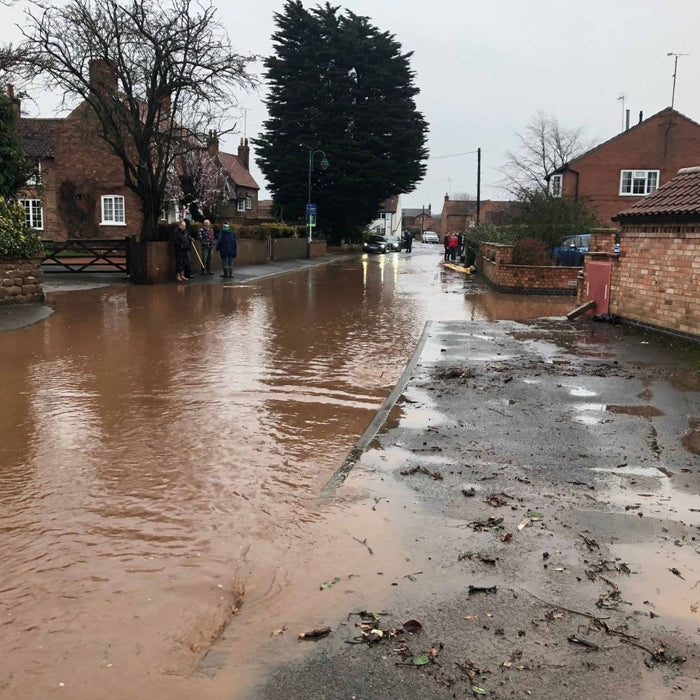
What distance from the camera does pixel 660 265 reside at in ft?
38.4

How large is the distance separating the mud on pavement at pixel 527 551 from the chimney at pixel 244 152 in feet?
228

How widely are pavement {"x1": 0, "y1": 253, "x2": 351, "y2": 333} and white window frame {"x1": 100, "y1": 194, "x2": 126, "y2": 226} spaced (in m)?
10.6

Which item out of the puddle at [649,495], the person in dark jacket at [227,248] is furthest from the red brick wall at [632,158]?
the puddle at [649,495]

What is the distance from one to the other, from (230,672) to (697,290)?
9560 millimetres

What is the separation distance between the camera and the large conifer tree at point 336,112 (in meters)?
49.8

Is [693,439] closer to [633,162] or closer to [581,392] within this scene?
[581,392]

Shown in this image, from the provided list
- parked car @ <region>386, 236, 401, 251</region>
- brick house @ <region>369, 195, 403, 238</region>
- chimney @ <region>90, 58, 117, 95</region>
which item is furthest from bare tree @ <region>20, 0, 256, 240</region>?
brick house @ <region>369, 195, 403, 238</region>

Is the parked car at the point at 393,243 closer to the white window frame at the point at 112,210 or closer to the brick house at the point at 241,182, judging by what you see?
the brick house at the point at 241,182

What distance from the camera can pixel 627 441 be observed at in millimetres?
6344

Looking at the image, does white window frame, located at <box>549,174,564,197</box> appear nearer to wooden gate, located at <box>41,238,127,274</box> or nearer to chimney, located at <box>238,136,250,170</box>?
wooden gate, located at <box>41,238,127,274</box>

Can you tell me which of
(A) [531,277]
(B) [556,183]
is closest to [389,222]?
(B) [556,183]

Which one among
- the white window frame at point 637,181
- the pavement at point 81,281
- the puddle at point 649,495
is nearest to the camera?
the puddle at point 649,495

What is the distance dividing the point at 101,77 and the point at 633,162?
3172cm

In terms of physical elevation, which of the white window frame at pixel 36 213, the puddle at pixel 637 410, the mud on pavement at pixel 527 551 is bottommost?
the mud on pavement at pixel 527 551
